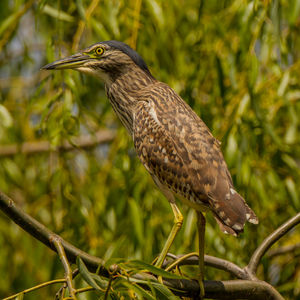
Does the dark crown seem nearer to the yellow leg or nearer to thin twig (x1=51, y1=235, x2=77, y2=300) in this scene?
the yellow leg

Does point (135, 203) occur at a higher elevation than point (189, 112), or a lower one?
lower

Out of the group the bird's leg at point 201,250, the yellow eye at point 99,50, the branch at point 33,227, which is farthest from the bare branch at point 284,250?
the branch at point 33,227

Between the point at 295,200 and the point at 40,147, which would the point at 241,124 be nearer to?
the point at 295,200

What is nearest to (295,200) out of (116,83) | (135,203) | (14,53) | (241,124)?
(241,124)

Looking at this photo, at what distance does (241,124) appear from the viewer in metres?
2.63

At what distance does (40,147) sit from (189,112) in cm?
186

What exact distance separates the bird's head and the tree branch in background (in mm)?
904

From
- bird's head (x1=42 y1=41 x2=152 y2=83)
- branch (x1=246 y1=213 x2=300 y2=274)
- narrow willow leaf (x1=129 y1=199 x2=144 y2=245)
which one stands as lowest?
narrow willow leaf (x1=129 y1=199 x2=144 y2=245)

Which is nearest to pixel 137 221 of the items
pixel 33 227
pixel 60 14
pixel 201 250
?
pixel 201 250

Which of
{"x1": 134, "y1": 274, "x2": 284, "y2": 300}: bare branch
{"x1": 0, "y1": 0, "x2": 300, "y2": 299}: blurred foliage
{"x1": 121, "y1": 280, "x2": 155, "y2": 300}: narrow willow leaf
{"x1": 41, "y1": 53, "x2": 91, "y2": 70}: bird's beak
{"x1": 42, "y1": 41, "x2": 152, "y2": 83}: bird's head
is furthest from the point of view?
{"x1": 0, "y1": 0, "x2": 300, "y2": 299}: blurred foliage

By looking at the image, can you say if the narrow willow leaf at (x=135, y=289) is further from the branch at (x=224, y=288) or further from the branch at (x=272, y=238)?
the branch at (x=272, y=238)

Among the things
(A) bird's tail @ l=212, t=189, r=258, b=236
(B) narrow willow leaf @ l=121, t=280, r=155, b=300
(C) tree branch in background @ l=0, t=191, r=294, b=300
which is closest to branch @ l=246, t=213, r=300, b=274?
(C) tree branch in background @ l=0, t=191, r=294, b=300

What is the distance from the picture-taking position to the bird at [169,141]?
1977 mm

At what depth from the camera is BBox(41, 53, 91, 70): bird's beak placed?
7.84 feet
